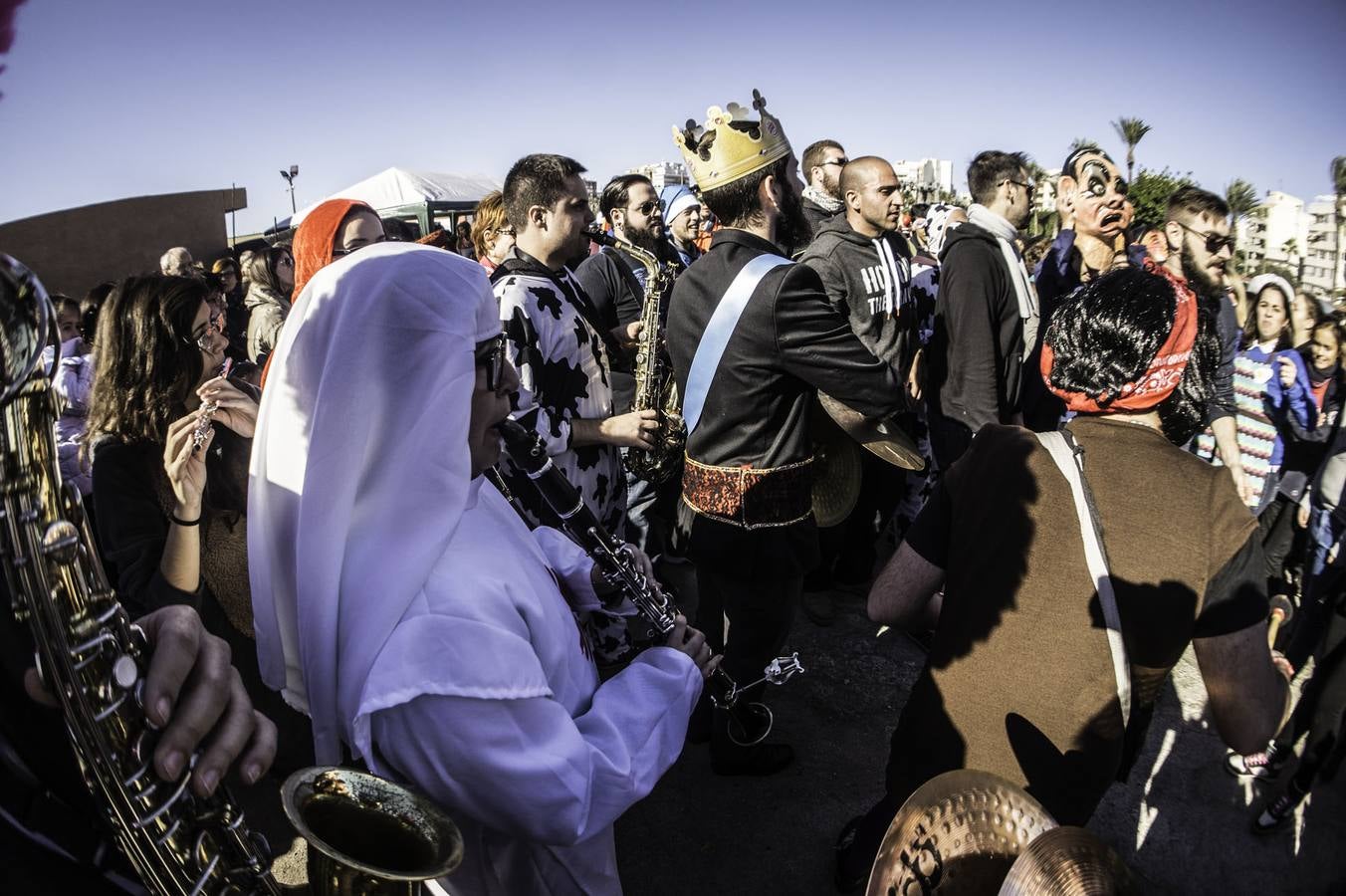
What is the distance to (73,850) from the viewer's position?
71cm

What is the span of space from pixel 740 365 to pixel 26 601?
2379 mm

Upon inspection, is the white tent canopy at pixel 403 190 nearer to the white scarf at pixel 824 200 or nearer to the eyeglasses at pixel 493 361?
the white scarf at pixel 824 200

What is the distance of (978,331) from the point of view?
3930mm

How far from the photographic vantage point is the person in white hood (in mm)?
1220

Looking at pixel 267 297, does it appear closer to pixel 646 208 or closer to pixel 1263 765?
pixel 646 208

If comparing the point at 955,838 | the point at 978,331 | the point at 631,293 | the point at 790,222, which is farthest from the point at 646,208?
the point at 955,838

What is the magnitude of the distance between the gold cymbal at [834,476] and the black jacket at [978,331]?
90 centimetres

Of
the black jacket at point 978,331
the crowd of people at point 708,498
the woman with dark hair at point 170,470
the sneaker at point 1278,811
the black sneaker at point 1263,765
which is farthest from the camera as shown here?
the black jacket at point 978,331

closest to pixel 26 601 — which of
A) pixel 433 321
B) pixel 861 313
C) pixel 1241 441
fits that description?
pixel 433 321

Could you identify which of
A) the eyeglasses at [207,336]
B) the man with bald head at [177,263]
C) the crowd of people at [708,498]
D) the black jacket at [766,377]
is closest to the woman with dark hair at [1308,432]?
the crowd of people at [708,498]

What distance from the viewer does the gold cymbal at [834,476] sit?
136 inches

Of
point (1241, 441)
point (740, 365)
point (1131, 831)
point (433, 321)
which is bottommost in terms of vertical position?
point (1131, 831)

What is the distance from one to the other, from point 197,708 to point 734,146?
2850 millimetres

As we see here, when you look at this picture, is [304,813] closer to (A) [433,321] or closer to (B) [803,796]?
(A) [433,321]
